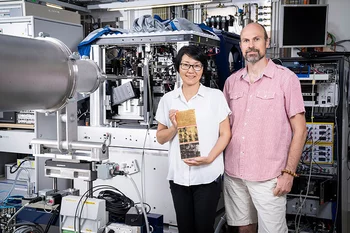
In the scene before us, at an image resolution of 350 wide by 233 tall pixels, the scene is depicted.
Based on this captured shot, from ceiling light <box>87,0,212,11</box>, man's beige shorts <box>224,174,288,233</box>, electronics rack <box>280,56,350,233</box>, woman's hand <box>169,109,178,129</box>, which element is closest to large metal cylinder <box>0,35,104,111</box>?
woman's hand <box>169,109,178,129</box>

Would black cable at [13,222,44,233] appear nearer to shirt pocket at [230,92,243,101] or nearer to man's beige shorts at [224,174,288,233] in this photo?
man's beige shorts at [224,174,288,233]

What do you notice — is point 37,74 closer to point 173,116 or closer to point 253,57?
point 173,116

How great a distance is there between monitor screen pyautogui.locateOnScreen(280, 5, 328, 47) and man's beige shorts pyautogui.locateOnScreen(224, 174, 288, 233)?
2.43 metres

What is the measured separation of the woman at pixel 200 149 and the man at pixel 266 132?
102mm

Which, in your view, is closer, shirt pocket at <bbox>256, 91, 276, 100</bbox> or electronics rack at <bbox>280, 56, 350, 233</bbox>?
shirt pocket at <bbox>256, 91, 276, 100</bbox>

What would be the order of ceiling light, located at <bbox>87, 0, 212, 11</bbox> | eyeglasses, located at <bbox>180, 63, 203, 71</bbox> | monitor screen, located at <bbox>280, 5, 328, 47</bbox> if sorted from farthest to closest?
ceiling light, located at <bbox>87, 0, 212, 11</bbox> < monitor screen, located at <bbox>280, 5, 328, 47</bbox> < eyeglasses, located at <bbox>180, 63, 203, 71</bbox>

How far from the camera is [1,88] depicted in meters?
1.17

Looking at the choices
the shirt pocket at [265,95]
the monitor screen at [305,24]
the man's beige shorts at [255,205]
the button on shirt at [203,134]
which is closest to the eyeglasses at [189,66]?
the button on shirt at [203,134]

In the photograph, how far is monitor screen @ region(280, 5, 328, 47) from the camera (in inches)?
165

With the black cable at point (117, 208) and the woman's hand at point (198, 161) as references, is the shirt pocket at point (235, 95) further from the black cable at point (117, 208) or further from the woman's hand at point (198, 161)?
the black cable at point (117, 208)

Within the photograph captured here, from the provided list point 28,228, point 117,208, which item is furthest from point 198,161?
point 28,228

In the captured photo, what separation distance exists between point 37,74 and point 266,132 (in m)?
1.28

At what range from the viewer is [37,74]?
4.19 feet

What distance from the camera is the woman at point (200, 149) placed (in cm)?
219
